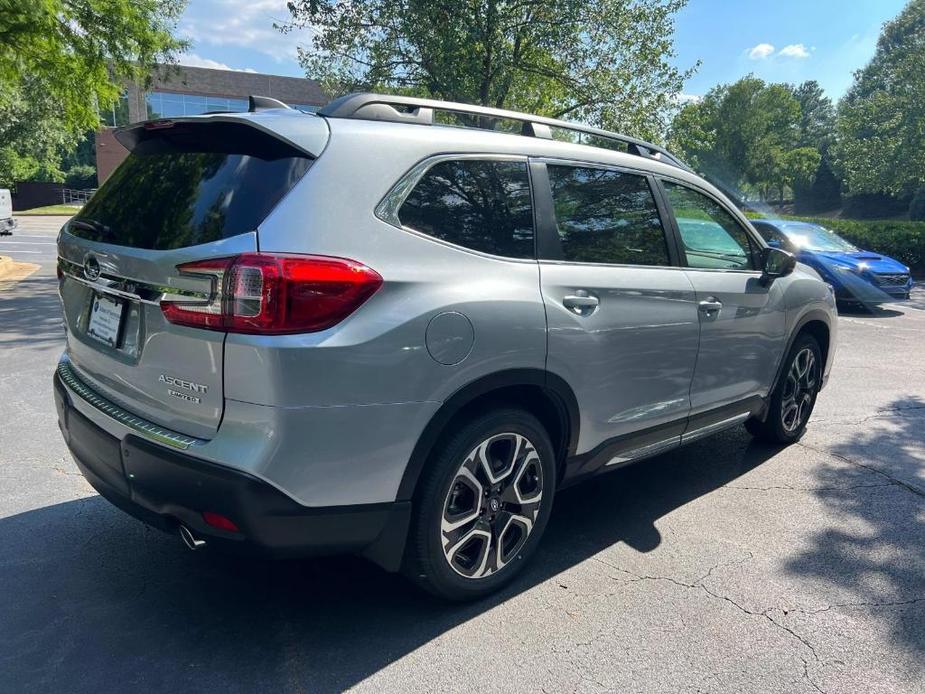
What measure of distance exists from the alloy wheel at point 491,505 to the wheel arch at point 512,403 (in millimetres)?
151

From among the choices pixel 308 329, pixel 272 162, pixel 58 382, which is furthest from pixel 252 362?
pixel 58 382

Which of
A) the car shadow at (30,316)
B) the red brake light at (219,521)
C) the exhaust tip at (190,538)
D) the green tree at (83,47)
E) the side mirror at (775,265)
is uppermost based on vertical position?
the green tree at (83,47)

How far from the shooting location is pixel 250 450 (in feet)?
7.20

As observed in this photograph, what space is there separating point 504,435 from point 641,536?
123cm

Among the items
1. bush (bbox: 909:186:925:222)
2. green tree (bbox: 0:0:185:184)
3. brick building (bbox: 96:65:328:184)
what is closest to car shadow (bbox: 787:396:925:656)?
green tree (bbox: 0:0:185:184)

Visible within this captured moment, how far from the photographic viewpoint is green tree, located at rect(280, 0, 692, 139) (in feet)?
43.4

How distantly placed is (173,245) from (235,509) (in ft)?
2.97

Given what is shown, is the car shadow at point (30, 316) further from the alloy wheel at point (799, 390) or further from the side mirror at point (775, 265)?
the alloy wheel at point (799, 390)

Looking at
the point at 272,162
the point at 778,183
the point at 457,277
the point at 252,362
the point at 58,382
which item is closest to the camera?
the point at 252,362

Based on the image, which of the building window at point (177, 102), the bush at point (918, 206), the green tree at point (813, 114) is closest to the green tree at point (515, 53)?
the bush at point (918, 206)

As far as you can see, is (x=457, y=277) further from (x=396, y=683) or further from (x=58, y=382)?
(x=58, y=382)

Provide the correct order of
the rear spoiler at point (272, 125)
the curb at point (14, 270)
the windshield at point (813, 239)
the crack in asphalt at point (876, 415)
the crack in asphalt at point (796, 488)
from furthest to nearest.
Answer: the curb at point (14, 270), the windshield at point (813, 239), the crack in asphalt at point (876, 415), the crack in asphalt at point (796, 488), the rear spoiler at point (272, 125)

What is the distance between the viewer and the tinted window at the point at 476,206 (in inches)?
102

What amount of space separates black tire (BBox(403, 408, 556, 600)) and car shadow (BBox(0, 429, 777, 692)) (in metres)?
0.16
